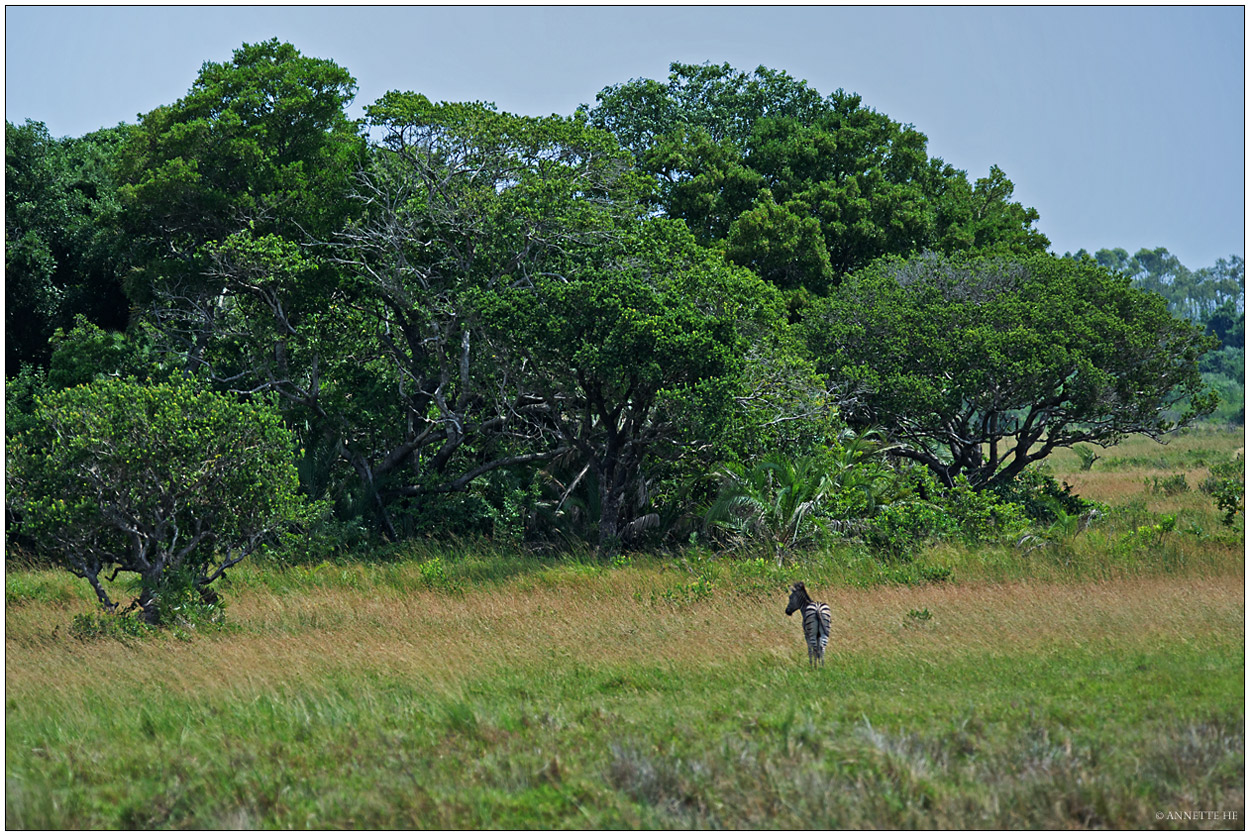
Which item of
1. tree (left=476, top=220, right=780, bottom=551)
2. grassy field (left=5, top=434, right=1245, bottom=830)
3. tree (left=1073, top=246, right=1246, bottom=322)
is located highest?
tree (left=1073, top=246, right=1246, bottom=322)

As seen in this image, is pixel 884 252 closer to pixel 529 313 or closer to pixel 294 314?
pixel 529 313

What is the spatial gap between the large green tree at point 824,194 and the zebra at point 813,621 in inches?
610

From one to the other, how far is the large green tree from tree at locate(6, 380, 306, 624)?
15069 mm

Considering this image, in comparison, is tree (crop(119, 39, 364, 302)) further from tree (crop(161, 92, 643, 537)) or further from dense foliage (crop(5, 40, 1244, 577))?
tree (crop(161, 92, 643, 537))

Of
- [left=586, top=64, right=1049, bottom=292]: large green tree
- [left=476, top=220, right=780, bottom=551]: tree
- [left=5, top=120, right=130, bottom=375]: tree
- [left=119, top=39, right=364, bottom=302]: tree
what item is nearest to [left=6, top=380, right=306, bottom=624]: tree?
[left=476, top=220, right=780, bottom=551]: tree

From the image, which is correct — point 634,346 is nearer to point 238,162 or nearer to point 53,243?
point 238,162

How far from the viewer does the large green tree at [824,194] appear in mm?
24766

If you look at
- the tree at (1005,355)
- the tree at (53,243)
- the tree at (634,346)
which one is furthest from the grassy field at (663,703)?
the tree at (53,243)

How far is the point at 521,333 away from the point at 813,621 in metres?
8.08

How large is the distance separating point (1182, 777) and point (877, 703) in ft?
7.88

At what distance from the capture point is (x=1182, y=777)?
6.66 meters

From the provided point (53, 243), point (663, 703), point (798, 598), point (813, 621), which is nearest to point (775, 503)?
point (798, 598)

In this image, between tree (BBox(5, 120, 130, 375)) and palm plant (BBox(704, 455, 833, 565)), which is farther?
tree (BBox(5, 120, 130, 375))

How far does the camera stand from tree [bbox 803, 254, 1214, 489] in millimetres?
19484
